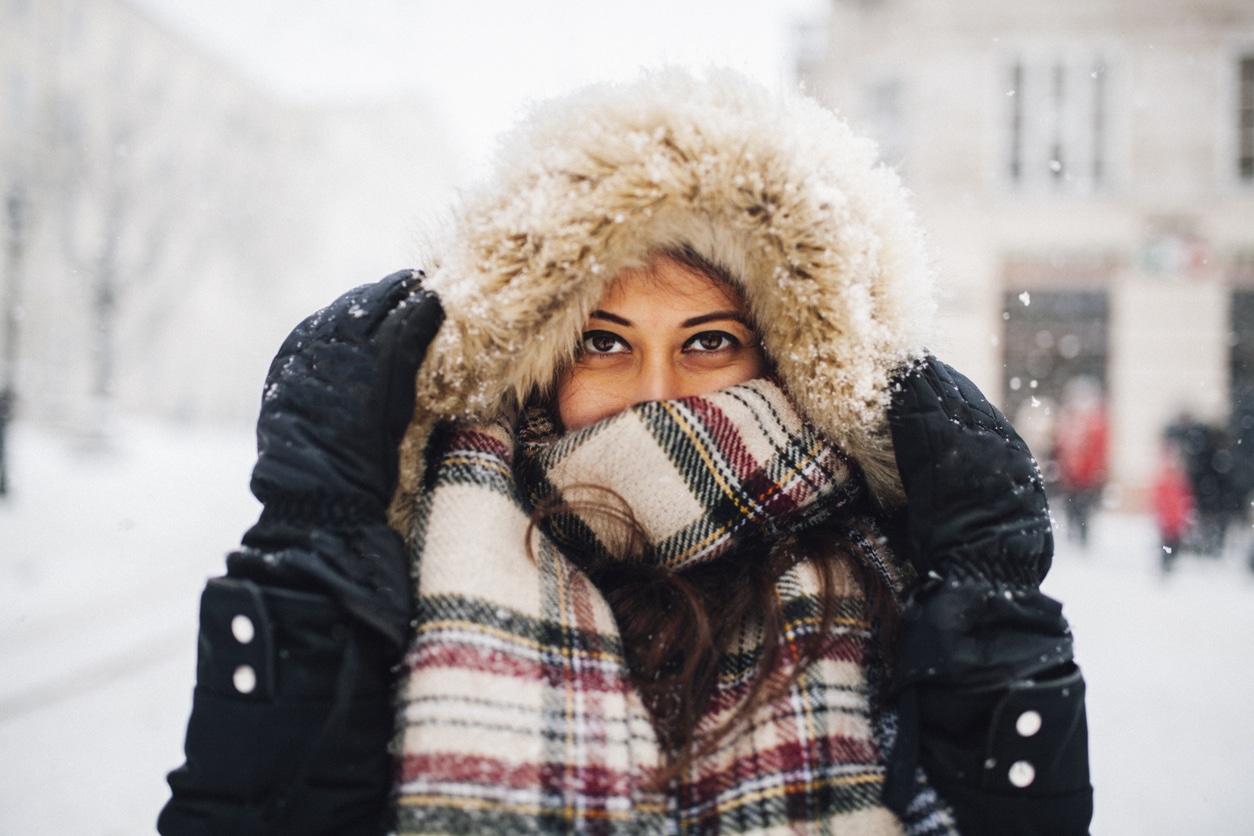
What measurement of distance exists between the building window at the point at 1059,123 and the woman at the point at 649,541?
12706 millimetres

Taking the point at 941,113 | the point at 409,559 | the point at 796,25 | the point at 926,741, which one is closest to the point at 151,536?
the point at 409,559

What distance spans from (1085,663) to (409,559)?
477cm

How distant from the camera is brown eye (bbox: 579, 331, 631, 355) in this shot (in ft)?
4.65

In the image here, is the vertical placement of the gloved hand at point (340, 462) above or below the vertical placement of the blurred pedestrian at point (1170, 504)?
below

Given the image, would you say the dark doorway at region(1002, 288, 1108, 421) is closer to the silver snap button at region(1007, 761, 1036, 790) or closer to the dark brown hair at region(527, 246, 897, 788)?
the dark brown hair at region(527, 246, 897, 788)

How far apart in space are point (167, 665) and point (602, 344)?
412 centimetres

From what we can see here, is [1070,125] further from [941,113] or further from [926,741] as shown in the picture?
[926,741]

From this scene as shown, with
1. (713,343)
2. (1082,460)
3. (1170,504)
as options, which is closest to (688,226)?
(713,343)

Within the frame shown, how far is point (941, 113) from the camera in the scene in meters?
11.8

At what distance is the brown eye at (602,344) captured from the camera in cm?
142

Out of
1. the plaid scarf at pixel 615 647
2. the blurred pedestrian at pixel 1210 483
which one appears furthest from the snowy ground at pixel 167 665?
the plaid scarf at pixel 615 647

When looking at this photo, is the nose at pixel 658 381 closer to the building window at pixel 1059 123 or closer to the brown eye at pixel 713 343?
the brown eye at pixel 713 343

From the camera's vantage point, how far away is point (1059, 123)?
11586mm

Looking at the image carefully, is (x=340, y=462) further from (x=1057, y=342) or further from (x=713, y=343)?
(x=1057, y=342)
